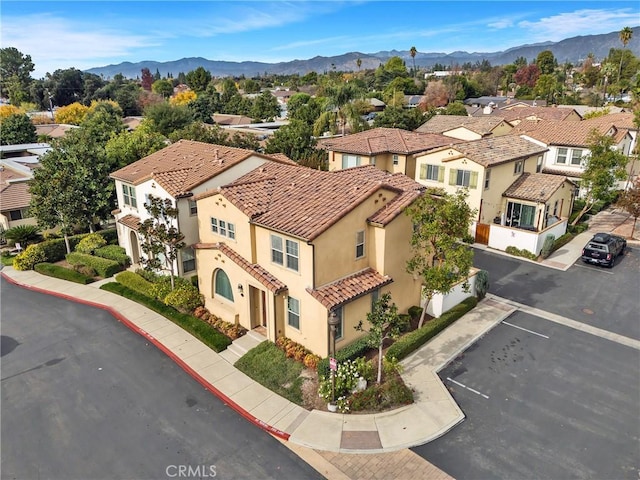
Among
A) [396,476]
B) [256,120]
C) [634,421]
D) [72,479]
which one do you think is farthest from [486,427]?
[256,120]

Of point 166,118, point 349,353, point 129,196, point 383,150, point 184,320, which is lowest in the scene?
point 184,320

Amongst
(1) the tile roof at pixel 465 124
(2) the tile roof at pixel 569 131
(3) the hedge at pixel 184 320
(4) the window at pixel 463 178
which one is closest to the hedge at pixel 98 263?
(3) the hedge at pixel 184 320

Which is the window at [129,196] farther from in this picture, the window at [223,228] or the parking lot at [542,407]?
the parking lot at [542,407]

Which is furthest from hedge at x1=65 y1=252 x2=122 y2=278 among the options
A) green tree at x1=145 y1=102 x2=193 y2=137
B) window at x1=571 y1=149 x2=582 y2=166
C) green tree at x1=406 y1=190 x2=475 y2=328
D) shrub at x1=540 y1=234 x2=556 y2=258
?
window at x1=571 y1=149 x2=582 y2=166

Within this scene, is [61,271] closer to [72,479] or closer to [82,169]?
[82,169]

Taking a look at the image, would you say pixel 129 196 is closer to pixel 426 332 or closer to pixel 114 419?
pixel 114 419

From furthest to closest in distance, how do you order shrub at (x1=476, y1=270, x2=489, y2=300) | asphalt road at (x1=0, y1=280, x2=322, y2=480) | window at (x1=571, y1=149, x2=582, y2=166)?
window at (x1=571, y1=149, x2=582, y2=166)
shrub at (x1=476, y1=270, x2=489, y2=300)
asphalt road at (x1=0, y1=280, x2=322, y2=480)

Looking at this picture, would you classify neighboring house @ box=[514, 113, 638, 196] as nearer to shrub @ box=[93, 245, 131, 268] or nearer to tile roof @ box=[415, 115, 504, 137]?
tile roof @ box=[415, 115, 504, 137]

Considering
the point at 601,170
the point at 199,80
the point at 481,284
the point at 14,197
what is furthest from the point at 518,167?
the point at 199,80
